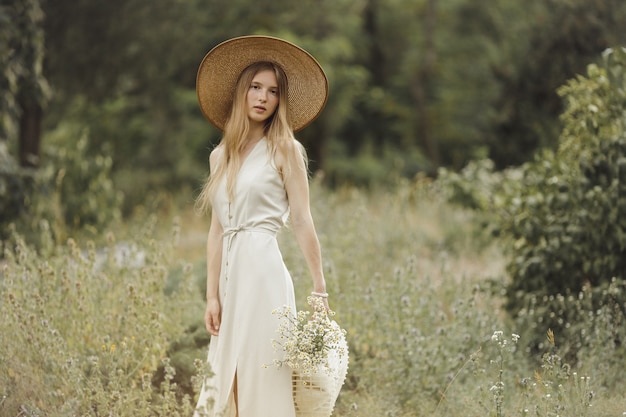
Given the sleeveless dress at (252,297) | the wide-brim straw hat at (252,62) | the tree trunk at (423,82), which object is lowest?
the sleeveless dress at (252,297)

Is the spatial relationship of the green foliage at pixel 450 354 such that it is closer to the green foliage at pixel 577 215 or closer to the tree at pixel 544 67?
the green foliage at pixel 577 215

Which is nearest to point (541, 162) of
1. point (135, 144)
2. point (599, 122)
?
point (599, 122)

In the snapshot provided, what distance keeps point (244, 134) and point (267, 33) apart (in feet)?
49.7

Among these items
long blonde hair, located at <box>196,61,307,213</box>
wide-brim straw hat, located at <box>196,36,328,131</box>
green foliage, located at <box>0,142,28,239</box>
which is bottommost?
long blonde hair, located at <box>196,61,307,213</box>

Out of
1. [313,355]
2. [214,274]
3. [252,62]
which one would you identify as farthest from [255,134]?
[313,355]

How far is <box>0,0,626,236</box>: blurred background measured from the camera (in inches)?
449

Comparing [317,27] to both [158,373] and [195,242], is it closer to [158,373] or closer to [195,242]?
[195,242]

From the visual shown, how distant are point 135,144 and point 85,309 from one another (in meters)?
16.2

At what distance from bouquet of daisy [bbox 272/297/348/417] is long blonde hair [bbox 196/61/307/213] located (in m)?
0.64

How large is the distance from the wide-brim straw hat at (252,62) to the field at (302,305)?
1200 millimetres

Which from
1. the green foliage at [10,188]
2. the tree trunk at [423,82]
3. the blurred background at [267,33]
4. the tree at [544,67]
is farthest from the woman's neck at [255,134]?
the tree trunk at [423,82]

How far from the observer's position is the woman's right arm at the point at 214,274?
4078 mm

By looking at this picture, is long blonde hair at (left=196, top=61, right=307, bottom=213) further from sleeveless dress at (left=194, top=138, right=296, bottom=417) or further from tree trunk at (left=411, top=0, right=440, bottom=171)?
tree trunk at (left=411, top=0, right=440, bottom=171)

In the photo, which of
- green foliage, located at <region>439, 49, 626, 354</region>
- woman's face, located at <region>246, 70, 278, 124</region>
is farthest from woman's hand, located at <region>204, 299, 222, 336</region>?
green foliage, located at <region>439, 49, 626, 354</region>
